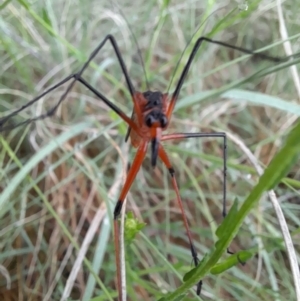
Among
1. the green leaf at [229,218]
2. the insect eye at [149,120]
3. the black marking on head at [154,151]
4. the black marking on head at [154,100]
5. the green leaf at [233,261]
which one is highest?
the black marking on head at [154,100]

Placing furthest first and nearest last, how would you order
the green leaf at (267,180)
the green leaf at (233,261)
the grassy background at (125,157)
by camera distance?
the grassy background at (125,157) < the green leaf at (233,261) < the green leaf at (267,180)

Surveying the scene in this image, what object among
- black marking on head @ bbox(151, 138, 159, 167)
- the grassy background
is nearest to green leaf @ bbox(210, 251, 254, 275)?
black marking on head @ bbox(151, 138, 159, 167)

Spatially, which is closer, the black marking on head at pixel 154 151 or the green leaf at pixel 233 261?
the green leaf at pixel 233 261

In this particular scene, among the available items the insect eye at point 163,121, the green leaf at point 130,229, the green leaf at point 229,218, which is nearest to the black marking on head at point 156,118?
the insect eye at point 163,121

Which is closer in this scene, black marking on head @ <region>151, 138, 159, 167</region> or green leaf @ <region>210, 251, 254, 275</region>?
green leaf @ <region>210, 251, 254, 275</region>

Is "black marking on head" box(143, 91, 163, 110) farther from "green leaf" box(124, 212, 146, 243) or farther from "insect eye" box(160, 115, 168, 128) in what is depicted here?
"green leaf" box(124, 212, 146, 243)

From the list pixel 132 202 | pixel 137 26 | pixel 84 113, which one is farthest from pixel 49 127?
pixel 137 26

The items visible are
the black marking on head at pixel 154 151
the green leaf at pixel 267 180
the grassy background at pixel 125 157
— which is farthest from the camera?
Answer: the grassy background at pixel 125 157

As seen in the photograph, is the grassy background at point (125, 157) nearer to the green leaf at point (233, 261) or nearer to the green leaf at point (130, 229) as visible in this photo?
the green leaf at point (130, 229)

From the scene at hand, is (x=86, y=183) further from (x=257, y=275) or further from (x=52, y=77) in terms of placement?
(x=257, y=275)
